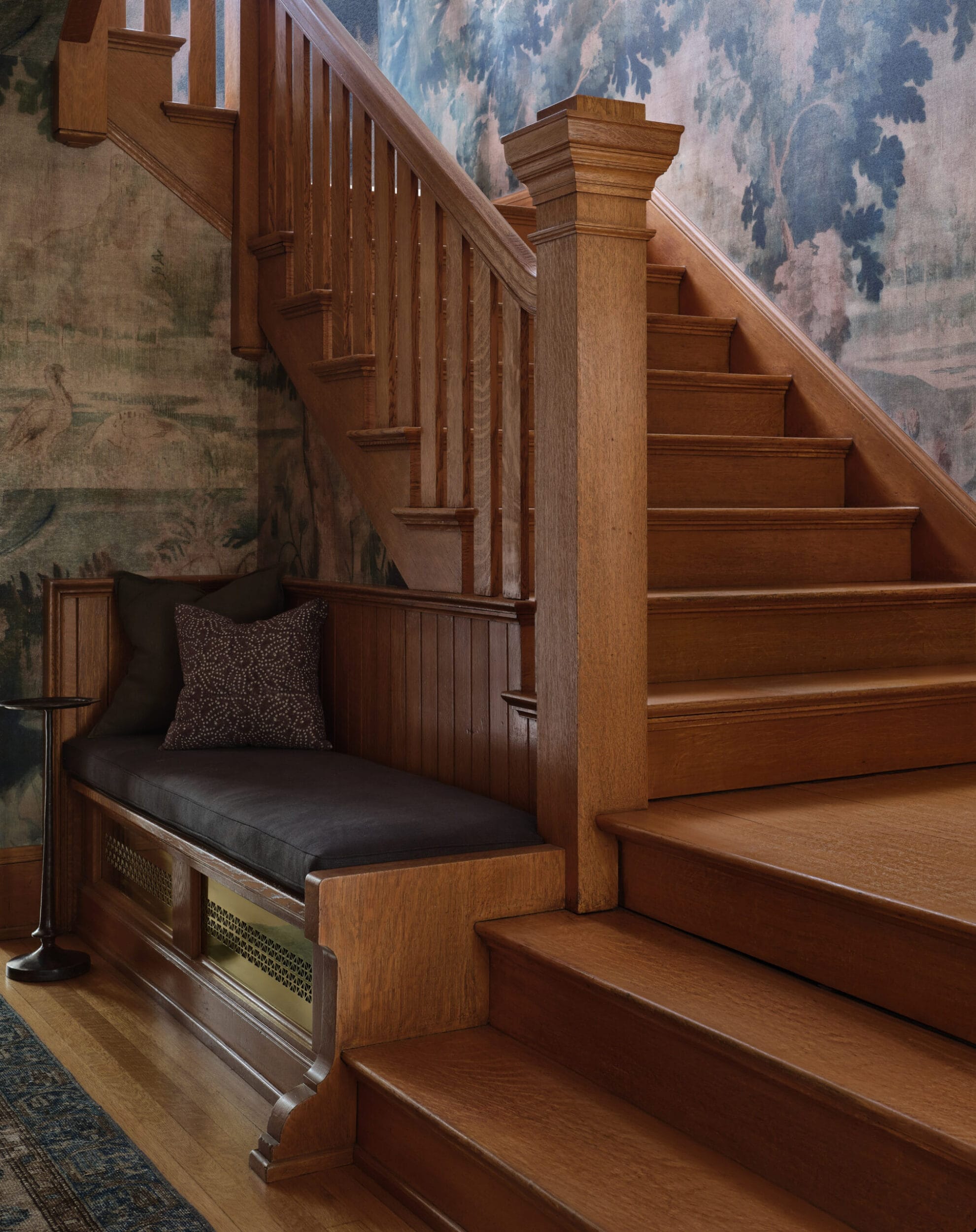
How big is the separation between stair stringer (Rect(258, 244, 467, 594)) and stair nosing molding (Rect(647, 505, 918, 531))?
549mm

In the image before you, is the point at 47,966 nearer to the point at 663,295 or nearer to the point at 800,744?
the point at 800,744

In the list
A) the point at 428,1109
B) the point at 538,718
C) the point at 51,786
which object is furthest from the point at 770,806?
the point at 51,786

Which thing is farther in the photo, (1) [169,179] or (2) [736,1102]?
(1) [169,179]

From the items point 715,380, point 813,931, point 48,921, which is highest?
point 715,380

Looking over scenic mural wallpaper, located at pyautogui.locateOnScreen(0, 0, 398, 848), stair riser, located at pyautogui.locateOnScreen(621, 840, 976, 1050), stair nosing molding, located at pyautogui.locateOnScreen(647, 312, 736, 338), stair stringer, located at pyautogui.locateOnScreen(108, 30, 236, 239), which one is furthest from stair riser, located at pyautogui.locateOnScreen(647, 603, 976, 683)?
stair stringer, located at pyautogui.locateOnScreen(108, 30, 236, 239)

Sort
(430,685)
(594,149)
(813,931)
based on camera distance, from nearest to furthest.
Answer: (813,931)
(594,149)
(430,685)

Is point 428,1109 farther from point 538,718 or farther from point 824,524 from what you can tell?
point 824,524

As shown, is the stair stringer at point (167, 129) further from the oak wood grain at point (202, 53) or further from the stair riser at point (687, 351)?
the stair riser at point (687, 351)

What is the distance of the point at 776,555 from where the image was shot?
3.50 meters

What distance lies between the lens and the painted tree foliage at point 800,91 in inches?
145

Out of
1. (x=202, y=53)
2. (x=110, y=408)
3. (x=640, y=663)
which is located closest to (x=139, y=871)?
(x=110, y=408)

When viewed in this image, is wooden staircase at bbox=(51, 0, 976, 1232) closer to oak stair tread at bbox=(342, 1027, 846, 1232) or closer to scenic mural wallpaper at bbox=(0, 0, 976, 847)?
oak stair tread at bbox=(342, 1027, 846, 1232)

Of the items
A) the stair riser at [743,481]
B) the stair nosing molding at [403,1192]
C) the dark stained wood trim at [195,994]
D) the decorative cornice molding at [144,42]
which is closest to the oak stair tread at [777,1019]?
the stair nosing molding at [403,1192]

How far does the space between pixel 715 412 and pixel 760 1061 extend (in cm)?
247
